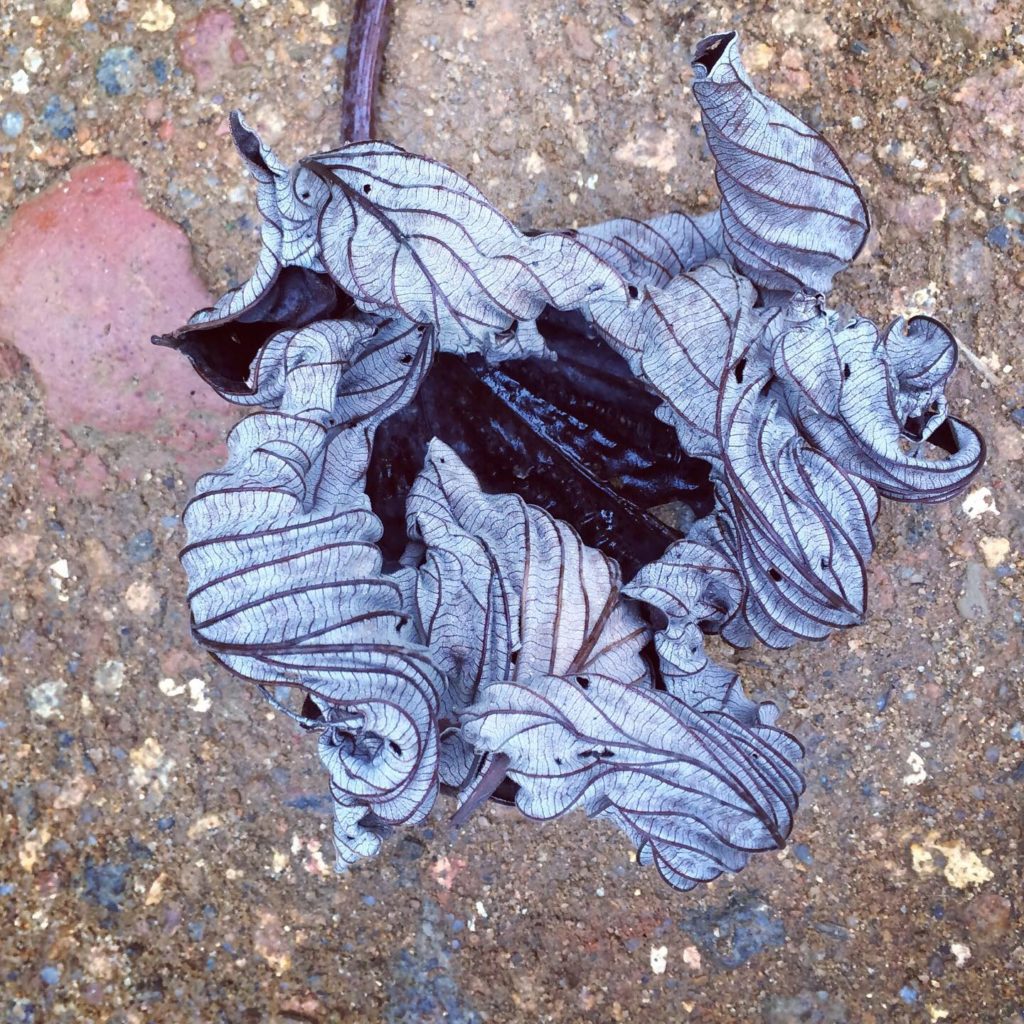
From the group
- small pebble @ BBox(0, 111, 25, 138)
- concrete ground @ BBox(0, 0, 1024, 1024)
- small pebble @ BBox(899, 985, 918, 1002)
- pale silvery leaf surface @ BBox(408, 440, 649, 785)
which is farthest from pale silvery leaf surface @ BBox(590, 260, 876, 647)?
small pebble @ BBox(0, 111, 25, 138)

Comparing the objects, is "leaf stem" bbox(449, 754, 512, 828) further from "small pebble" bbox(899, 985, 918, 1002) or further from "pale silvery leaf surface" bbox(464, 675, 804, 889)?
"small pebble" bbox(899, 985, 918, 1002)

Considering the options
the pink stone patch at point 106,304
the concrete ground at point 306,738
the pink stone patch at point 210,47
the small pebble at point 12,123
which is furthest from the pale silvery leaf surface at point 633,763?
the small pebble at point 12,123

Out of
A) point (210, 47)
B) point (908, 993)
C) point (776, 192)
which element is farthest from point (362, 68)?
point (908, 993)

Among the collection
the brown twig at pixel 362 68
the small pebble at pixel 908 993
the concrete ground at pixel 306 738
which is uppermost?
the brown twig at pixel 362 68

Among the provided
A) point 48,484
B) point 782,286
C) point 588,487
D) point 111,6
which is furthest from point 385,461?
point 111,6

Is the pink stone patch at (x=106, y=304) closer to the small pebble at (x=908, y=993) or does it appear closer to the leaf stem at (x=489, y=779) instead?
the leaf stem at (x=489, y=779)

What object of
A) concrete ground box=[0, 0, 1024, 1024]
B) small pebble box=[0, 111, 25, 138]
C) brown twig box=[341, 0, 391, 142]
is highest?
brown twig box=[341, 0, 391, 142]
